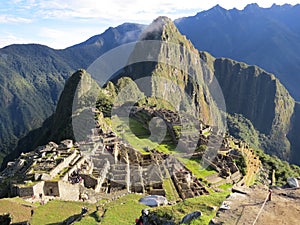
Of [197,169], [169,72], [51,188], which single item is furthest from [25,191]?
[169,72]

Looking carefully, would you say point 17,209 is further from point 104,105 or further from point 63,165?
point 104,105

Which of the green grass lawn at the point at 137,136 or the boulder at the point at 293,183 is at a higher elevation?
the boulder at the point at 293,183

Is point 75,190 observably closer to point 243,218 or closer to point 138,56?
point 243,218

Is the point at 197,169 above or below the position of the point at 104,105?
below

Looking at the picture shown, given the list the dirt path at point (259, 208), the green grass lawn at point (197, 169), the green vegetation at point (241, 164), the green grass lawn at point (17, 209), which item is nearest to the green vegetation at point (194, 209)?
the dirt path at point (259, 208)

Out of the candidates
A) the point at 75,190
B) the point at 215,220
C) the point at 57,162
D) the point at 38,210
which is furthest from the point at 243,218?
the point at 57,162

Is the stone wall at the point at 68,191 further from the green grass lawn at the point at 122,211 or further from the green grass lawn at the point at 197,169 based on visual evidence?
the green grass lawn at the point at 197,169

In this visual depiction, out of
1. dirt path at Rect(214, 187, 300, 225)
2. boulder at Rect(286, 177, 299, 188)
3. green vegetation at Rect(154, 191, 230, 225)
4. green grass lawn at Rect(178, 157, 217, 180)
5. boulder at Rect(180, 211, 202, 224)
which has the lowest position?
green grass lawn at Rect(178, 157, 217, 180)

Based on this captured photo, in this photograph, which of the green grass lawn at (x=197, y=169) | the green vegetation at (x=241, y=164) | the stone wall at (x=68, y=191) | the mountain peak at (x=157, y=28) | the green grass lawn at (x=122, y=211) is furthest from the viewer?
the mountain peak at (x=157, y=28)

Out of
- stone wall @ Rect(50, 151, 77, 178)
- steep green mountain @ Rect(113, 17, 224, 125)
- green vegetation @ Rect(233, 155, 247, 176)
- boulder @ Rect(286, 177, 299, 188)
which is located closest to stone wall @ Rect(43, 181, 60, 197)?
stone wall @ Rect(50, 151, 77, 178)

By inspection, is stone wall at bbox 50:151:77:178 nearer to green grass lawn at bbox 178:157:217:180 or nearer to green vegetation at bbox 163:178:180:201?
green vegetation at bbox 163:178:180:201

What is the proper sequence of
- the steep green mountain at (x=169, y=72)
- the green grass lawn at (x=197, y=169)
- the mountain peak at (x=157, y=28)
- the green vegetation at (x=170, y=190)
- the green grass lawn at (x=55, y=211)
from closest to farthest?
the green grass lawn at (x=55, y=211) < the green vegetation at (x=170, y=190) < the green grass lawn at (x=197, y=169) < the steep green mountain at (x=169, y=72) < the mountain peak at (x=157, y=28)
